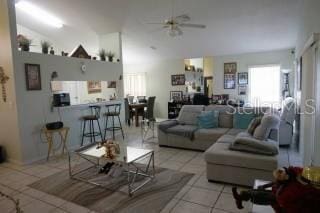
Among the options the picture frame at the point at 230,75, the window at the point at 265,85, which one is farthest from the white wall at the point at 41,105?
the window at the point at 265,85

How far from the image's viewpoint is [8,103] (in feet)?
13.3

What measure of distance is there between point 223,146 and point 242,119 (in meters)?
1.47

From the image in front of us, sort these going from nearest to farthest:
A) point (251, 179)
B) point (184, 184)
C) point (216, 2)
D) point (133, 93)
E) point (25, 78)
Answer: point (251, 179), point (184, 184), point (25, 78), point (216, 2), point (133, 93)

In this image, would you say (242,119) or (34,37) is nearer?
(242,119)

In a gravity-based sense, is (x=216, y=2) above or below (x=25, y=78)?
above

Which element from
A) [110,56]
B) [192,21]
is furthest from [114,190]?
[192,21]

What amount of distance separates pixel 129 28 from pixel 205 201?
4.90 metres

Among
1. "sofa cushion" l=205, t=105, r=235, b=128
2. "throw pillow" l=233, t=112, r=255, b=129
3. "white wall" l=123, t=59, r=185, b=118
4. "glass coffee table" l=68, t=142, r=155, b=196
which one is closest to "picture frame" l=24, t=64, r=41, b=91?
"glass coffee table" l=68, t=142, r=155, b=196

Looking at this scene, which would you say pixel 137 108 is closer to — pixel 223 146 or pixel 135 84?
pixel 135 84

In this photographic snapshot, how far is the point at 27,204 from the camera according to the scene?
2.66m

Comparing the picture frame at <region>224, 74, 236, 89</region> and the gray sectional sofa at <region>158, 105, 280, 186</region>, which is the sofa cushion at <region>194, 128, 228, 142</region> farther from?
the picture frame at <region>224, 74, 236, 89</region>

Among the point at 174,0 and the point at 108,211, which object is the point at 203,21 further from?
the point at 108,211

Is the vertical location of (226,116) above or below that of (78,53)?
below

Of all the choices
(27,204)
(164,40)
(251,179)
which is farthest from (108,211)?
(164,40)
